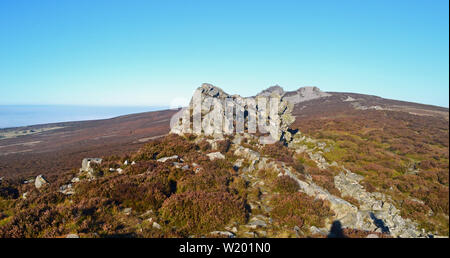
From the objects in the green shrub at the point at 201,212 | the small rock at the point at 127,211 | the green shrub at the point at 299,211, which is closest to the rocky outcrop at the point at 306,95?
the green shrub at the point at 299,211

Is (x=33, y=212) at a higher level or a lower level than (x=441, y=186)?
higher

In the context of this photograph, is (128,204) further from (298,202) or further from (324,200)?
(324,200)

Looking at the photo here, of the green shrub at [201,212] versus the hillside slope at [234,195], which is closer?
the hillside slope at [234,195]

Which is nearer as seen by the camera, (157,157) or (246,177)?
(246,177)

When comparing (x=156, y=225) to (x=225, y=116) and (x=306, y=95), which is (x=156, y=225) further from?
(x=306, y=95)

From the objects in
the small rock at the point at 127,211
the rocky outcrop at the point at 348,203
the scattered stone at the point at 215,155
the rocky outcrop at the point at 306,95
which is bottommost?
the rocky outcrop at the point at 348,203

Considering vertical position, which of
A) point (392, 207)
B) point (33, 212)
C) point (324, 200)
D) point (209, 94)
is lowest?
point (392, 207)

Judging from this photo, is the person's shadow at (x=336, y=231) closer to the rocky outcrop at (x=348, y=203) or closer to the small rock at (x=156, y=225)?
the rocky outcrop at (x=348, y=203)

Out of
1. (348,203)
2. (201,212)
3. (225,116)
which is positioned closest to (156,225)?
(201,212)

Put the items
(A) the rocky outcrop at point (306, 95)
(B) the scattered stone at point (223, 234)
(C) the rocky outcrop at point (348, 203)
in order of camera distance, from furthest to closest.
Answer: (A) the rocky outcrop at point (306, 95) < (C) the rocky outcrop at point (348, 203) < (B) the scattered stone at point (223, 234)
